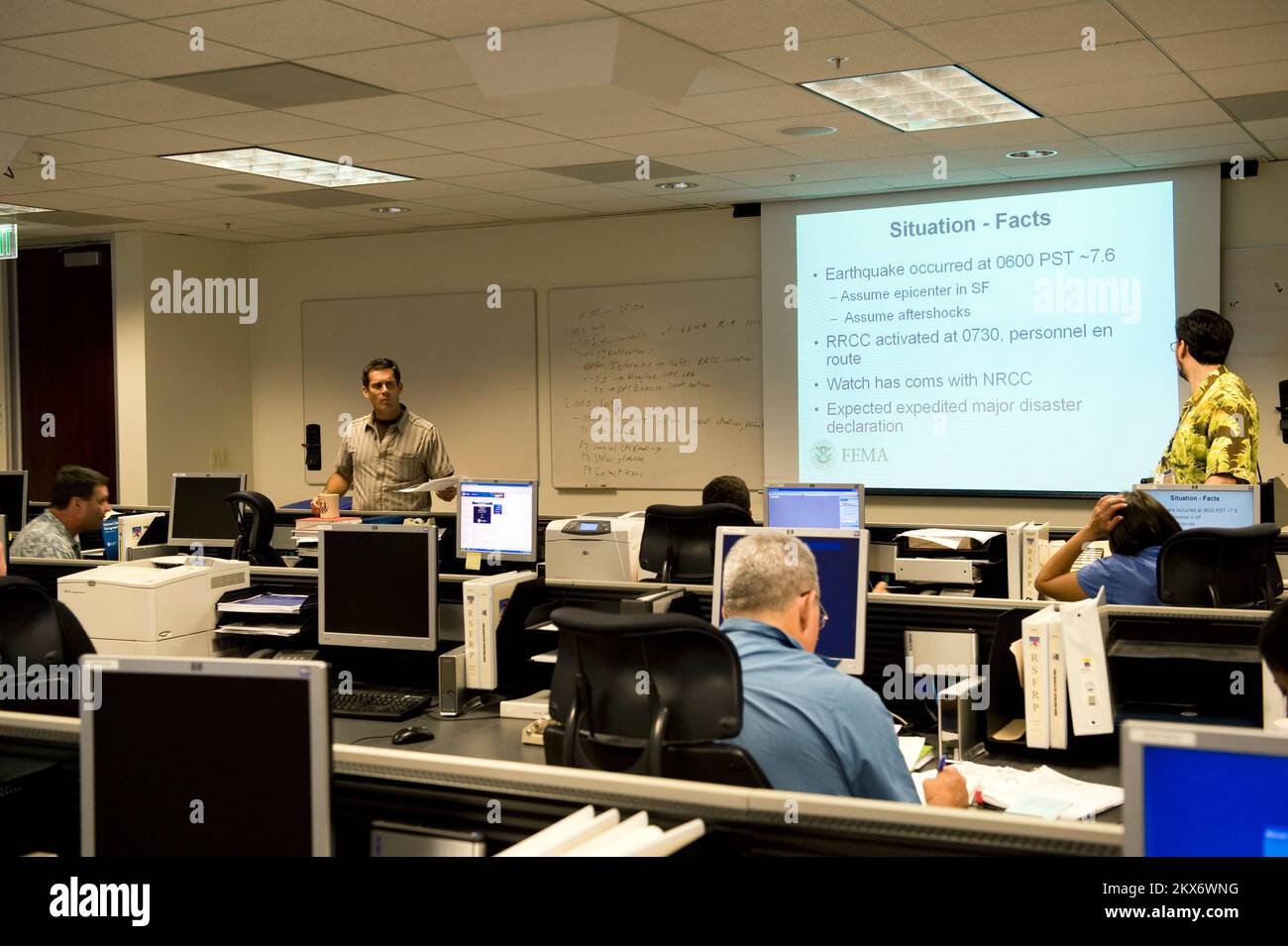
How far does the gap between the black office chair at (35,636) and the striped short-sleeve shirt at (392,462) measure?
2.83 m

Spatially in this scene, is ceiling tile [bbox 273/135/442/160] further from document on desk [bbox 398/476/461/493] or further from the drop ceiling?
document on desk [bbox 398/476/461/493]

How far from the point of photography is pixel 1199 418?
4.81m

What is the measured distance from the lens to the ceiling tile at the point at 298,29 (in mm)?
3791

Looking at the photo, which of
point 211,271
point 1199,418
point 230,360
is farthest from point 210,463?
point 1199,418

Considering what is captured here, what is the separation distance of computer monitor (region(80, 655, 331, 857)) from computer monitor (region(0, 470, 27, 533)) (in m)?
5.35

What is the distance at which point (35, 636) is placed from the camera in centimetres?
315

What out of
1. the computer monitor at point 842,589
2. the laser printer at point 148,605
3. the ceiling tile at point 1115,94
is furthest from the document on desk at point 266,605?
the ceiling tile at point 1115,94

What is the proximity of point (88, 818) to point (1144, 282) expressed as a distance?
20.7ft

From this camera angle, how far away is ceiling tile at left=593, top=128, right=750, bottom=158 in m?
5.61

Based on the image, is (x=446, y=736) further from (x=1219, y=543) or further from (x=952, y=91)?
(x=952, y=91)

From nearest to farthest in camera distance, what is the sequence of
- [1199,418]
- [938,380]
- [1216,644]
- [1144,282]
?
[1216,644] → [1199,418] → [1144,282] → [938,380]

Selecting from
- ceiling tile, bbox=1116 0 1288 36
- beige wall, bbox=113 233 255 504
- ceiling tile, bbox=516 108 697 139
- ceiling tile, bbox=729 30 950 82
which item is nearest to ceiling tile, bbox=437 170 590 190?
ceiling tile, bbox=516 108 697 139

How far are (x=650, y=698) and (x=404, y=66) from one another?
3.05 meters

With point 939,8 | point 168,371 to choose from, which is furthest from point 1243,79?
point 168,371
